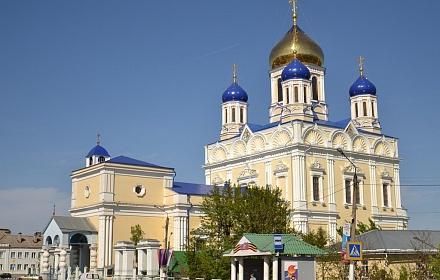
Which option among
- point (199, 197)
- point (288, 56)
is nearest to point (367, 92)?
point (288, 56)

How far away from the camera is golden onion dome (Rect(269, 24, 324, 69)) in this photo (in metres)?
49.0

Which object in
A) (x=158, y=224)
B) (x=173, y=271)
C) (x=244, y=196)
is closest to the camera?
(x=244, y=196)

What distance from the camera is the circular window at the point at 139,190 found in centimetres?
4138

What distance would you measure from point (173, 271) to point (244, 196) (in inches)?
242

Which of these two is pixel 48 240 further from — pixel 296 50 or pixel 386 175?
pixel 386 175

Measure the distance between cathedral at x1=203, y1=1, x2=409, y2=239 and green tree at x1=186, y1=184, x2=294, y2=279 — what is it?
1289 centimetres

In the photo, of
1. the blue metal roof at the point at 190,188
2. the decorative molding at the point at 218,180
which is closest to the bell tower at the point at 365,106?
the decorative molding at the point at 218,180

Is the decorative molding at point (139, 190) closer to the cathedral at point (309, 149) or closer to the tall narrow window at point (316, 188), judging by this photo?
the cathedral at point (309, 149)

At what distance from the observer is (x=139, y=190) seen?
137 feet

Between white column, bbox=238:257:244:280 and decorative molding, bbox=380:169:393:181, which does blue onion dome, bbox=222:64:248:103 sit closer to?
decorative molding, bbox=380:169:393:181

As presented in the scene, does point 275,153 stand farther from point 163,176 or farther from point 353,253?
point 353,253

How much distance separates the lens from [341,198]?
45.1 metres

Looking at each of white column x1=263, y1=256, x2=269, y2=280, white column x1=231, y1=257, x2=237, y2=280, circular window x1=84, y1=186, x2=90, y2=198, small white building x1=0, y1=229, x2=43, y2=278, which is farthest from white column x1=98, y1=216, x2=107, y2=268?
small white building x1=0, y1=229, x2=43, y2=278

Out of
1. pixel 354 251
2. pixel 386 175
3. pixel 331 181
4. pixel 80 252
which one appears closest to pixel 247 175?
pixel 331 181
